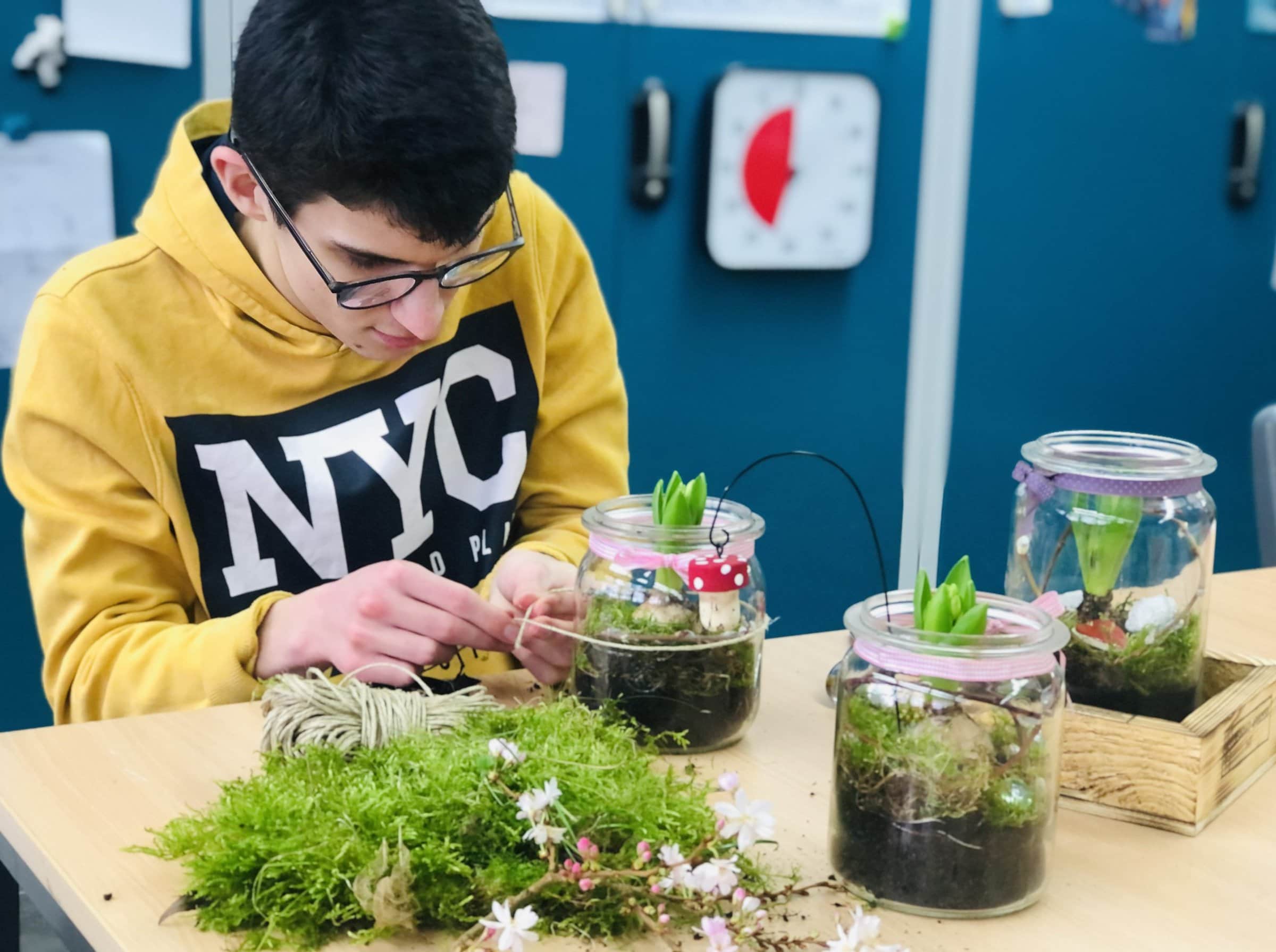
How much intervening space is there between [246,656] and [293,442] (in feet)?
0.82

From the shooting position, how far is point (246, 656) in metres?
1.13

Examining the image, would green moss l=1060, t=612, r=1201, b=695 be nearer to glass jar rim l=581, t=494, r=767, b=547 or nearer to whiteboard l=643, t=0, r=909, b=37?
glass jar rim l=581, t=494, r=767, b=547

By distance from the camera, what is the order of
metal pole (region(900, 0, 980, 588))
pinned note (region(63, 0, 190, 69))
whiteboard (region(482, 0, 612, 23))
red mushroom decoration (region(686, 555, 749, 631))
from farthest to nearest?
metal pole (region(900, 0, 980, 588)) → whiteboard (region(482, 0, 612, 23)) → pinned note (region(63, 0, 190, 69)) → red mushroom decoration (region(686, 555, 749, 631))

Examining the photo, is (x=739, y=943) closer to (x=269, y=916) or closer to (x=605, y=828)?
(x=605, y=828)

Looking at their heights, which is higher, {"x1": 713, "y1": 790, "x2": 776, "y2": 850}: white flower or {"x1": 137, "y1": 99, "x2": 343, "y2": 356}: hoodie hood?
{"x1": 137, "y1": 99, "x2": 343, "y2": 356}: hoodie hood

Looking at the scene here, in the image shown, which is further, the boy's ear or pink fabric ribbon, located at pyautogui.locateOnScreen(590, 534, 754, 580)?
the boy's ear

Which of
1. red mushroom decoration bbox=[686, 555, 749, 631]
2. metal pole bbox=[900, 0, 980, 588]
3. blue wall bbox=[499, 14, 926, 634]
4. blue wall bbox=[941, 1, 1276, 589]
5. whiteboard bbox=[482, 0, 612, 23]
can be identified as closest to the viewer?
red mushroom decoration bbox=[686, 555, 749, 631]

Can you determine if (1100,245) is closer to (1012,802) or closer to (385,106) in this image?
(385,106)

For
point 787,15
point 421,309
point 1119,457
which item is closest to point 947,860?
point 1119,457

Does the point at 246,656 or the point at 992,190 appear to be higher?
the point at 992,190

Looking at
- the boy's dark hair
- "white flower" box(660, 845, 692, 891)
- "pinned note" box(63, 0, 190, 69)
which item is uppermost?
"pinned note" box(63, 0, 190, 69)

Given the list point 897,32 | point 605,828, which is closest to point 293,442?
point 605,828

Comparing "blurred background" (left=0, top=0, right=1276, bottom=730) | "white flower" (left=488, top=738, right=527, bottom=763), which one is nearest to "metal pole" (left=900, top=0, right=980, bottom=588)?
"blurred background" (left=0, top=0, right=1276, bottom=730)

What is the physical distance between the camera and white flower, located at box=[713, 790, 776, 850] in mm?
745
